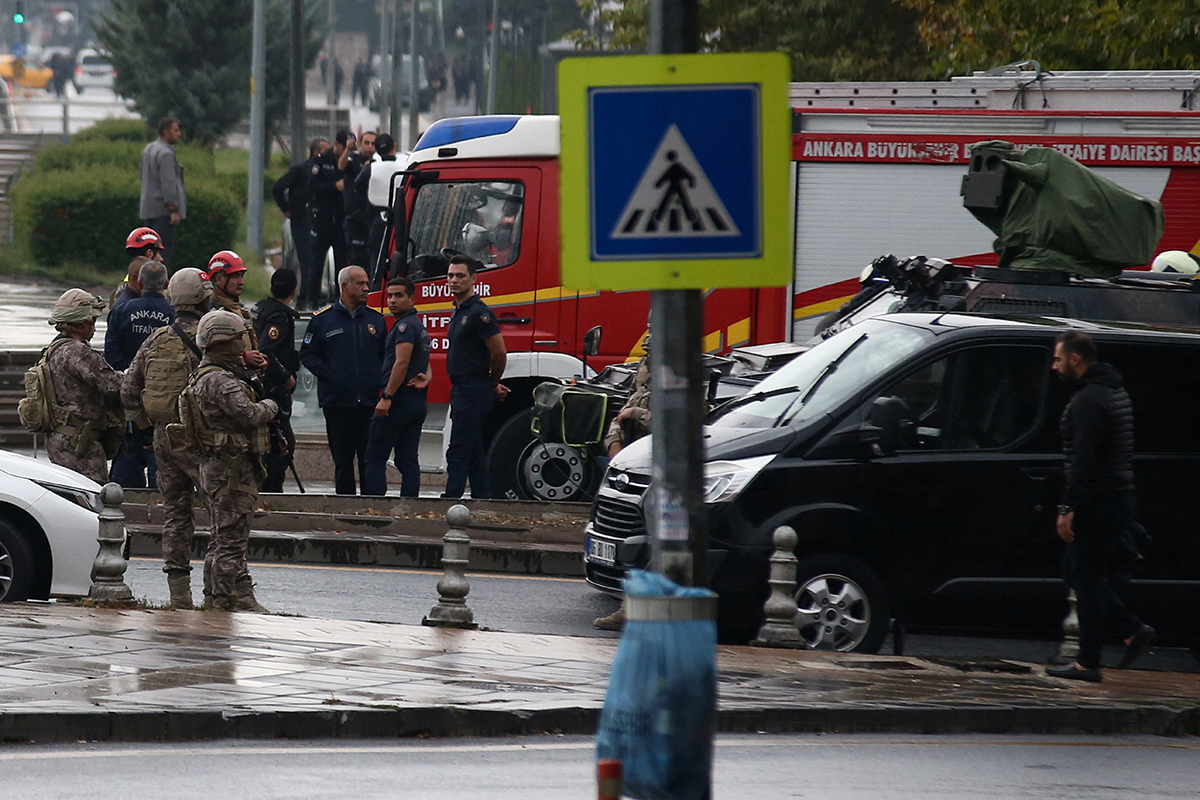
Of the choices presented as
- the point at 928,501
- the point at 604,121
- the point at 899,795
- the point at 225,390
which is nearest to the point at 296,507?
the point at 225,390

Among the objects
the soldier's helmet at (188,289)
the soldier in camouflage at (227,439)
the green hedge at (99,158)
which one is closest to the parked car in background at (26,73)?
the green hedge at (99,158)

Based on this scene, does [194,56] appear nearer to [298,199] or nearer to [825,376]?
[298,199]

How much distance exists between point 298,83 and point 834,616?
22660mm

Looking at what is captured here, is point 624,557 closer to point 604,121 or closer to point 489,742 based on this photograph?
point 489,742

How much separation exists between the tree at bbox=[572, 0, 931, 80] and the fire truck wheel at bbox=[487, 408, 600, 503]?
15620 mm

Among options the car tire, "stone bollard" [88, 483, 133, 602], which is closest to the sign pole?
"stone bollard" [88, 483, 133, 602]

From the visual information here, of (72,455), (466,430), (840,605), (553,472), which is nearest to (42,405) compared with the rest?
(72,455)

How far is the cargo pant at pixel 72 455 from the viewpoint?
12.6m

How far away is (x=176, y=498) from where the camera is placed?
425 inches

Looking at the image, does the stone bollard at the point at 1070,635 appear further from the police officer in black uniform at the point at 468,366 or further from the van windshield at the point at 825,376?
the police officer in black uniform at the point at 468,366

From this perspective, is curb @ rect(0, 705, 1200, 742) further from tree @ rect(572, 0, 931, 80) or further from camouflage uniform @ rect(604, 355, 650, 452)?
tree @ rect(572, 0, 931, 80)

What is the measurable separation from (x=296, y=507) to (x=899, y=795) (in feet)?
26.6

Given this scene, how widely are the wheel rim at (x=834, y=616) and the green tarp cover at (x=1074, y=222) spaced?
3.44m

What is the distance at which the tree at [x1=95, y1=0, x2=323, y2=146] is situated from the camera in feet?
155
